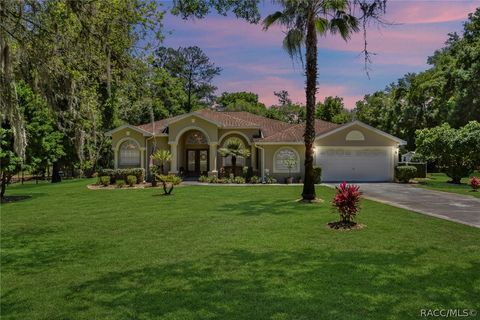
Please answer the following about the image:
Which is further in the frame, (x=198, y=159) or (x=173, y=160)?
(x=198, y=159)

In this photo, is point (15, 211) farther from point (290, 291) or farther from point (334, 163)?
point (334, 163)

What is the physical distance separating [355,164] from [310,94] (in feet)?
44.5

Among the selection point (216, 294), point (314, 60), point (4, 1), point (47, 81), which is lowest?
point (216, 294)

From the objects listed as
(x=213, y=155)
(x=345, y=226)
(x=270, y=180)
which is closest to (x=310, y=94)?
(x=345, y=226)

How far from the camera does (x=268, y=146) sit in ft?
96.4

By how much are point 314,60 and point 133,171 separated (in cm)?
1580

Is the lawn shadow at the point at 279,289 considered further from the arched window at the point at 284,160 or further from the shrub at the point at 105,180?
the arched window at the point at 284,160

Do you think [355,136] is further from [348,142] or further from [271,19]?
[271,19]

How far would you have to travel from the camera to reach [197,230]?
431 inches

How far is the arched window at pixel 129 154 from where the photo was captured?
31.5 metres

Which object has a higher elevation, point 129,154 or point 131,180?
point 129,154

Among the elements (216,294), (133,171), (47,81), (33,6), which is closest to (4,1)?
(33,6)

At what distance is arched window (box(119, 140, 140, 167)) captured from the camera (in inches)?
1241

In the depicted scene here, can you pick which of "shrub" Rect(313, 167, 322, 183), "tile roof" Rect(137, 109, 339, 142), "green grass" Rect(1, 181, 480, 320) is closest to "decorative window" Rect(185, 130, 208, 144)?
"tile roof" Rect(137, 109, 339, 142)
